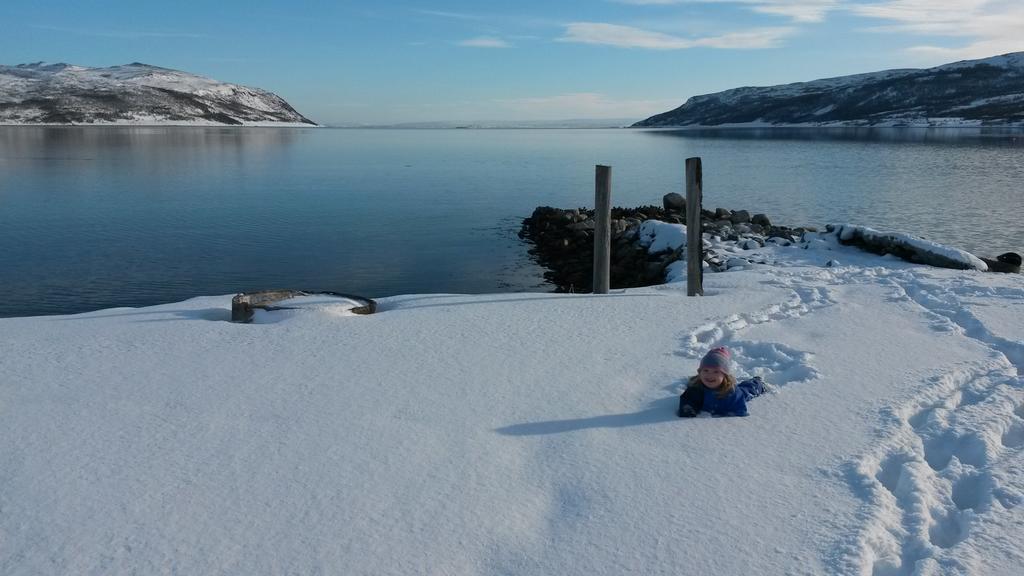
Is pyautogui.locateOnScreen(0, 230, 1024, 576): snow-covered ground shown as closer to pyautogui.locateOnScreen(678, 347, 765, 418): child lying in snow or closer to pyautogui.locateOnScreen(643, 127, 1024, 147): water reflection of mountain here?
pyautogui.locateOnScreen(678, 347, 765, 418): child lying in snow

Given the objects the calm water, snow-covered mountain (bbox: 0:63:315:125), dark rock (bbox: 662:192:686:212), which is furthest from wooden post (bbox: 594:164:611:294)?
snow-covered mountain (bbox: 0:63:315:125)

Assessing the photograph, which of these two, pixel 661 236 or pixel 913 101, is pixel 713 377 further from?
pixel 913 101

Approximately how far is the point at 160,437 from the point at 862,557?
167 inches

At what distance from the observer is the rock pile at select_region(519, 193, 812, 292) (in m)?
15.6

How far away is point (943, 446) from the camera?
4570mm

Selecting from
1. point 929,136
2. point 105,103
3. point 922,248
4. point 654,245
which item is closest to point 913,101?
point 929,136

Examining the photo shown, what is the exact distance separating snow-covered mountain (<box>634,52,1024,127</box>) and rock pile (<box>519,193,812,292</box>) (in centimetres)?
11174

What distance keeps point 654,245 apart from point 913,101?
6593 inches

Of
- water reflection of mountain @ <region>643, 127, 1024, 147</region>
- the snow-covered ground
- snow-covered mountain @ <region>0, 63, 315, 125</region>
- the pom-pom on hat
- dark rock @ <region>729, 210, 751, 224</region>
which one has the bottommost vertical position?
the snow-covered ground

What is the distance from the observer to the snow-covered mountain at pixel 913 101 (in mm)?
123312

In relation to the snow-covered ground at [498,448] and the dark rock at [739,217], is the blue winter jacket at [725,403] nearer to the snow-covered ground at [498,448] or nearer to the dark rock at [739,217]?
the snow-covered ground at [498,448]

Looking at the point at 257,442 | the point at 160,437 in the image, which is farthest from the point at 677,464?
the point at 160,437

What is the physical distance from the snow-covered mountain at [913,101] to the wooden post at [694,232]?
404 ft

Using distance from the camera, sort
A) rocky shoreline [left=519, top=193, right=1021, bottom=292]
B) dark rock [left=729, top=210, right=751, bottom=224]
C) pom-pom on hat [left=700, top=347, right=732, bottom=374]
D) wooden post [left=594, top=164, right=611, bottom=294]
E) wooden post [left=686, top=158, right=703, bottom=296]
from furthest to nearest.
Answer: dark rock [left=729, top=210, right=751, bottom=224]
rocky shoreline [left=519, top=193, right=1021, bottom=292]
wooden post [left=594, top=164, right=611, bottom=294]
wooden post [left=686, top=158, right=703, bottom=296]
pom-pom on hat [left=700, top=347, right=732, bottom=374]
